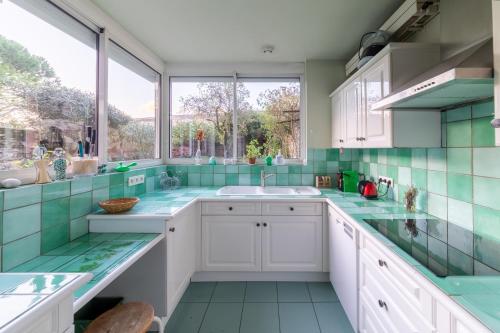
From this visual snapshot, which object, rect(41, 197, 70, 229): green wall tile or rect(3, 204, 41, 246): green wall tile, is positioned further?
rect(41, 197, 70, 229): green wall tile

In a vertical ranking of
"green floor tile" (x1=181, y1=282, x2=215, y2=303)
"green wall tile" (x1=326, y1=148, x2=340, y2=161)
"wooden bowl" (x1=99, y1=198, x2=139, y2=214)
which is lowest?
"green floor tile" (x1=181, y1=282, x2=215, y2=303)

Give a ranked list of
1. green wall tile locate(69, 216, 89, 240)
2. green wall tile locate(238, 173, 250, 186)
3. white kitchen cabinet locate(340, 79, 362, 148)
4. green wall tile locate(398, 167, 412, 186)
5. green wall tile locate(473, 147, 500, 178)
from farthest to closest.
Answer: green wall tile locate(238, 173, 250, 186), white kitchen cabinet locate(340, 79, 362, 148), green wall tile locate(398, 167, 412, 186), green wall tile locate(69, 216, 89, 240), green wall tile locate(473, 147, 500, 178)

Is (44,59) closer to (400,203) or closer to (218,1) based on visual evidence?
(218,1)

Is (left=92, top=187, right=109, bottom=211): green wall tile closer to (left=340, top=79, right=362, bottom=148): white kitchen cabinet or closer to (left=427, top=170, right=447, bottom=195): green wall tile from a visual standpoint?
(left=340, top=79, right=362, bottom=148): white kitchen cabinet

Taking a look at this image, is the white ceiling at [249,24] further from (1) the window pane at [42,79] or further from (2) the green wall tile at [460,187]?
(2) the green wall tile at [460,187]

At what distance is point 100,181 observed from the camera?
1.81 metres

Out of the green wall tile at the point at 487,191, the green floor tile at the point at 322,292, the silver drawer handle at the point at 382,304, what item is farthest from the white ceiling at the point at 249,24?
the green floor tile at the point at 322,292

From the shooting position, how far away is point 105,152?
6.66 ft

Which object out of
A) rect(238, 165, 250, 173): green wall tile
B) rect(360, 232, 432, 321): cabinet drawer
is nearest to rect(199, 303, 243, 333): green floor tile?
rect(360, 232, 432, 321): cabinet drawer

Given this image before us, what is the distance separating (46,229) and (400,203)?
7.97ft

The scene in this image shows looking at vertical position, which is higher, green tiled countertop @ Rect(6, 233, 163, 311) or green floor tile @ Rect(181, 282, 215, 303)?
green tiled countertop @ Rect(6, 233, 163, 311)

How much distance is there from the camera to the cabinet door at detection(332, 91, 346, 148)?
2523 millimetres

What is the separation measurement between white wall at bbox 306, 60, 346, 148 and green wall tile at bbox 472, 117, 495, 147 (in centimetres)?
161

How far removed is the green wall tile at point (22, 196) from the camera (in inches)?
44.9
